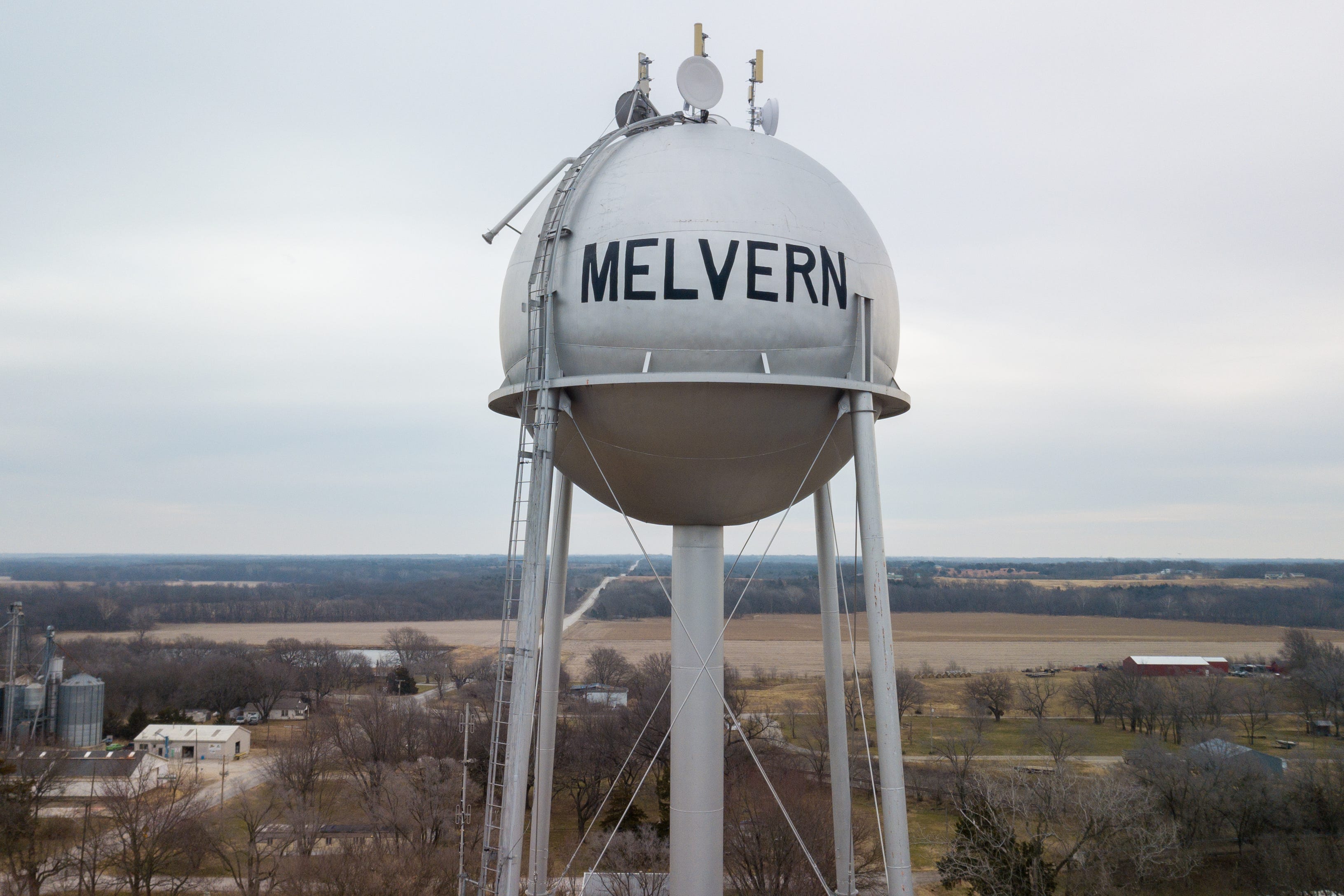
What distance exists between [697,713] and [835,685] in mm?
1833

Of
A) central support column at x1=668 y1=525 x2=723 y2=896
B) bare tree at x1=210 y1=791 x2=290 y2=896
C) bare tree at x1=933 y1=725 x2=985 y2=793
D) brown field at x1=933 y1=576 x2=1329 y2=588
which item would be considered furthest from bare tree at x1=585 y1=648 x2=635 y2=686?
brown field at x1=933 y1=576 x2=1329 y2=588

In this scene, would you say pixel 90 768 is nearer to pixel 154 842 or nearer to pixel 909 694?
pixel 154 842

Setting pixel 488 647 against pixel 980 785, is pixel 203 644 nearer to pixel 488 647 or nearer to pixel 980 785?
pixel 488 647

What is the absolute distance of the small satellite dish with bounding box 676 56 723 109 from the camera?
1048 cm

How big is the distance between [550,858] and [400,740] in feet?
32.3

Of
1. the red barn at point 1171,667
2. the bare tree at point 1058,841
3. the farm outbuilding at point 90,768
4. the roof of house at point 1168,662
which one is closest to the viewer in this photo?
the bare tree at point 1058,841

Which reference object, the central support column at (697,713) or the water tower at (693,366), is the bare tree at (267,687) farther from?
the central support column at (697,713)

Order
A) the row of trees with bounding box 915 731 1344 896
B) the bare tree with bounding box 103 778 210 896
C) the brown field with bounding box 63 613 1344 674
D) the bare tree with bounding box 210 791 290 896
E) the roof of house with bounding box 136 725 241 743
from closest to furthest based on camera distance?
the row of trees with bounding box 915 731 1344 896 → the bare tree with bounding box 103 778 210 896 → the bare tree with bounding box 210 791 290 896 → the roof of house with bounding box 136 725 241 743 → the brown field with bounding box 63 613 1344 674

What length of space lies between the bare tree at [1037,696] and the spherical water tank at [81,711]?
4054 cm

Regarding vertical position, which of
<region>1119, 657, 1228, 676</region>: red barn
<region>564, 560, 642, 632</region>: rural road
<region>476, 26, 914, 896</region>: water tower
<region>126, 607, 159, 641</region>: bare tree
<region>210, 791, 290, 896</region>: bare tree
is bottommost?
<region>210, 791, 290, 896</region>: bare tree

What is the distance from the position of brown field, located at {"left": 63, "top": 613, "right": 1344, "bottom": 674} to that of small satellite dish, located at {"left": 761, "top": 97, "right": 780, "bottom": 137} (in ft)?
167

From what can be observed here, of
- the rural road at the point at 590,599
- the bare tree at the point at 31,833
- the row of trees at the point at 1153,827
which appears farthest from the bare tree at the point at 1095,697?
the bare tree at the point at 31,833

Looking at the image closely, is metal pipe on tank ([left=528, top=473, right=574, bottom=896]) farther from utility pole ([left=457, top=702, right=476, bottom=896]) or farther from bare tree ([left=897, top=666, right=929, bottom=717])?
bare tree ([left=897, top=666, right=929, bottom=717])

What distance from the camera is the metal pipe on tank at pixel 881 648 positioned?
8.62 m
